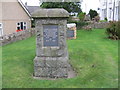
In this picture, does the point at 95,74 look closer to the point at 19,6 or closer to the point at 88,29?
the point at 88,29

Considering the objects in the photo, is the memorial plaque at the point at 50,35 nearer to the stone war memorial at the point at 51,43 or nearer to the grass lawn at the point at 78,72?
the stone war memorial at the point at 51,43

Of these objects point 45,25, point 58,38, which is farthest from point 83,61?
point 45,25

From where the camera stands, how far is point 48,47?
659 cm

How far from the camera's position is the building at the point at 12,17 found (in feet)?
67.7

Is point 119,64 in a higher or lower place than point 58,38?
lower

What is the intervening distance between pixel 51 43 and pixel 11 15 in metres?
16.7

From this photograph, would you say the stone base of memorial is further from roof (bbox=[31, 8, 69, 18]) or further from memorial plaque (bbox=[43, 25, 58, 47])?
roof (bbox=[31, 8, 69, 18])

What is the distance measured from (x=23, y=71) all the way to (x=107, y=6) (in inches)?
1298

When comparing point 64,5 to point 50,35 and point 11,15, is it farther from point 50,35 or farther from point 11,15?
point 50,35

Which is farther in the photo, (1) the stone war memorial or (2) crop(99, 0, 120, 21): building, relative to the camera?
(2) crop(99, 0, 120, 21): building

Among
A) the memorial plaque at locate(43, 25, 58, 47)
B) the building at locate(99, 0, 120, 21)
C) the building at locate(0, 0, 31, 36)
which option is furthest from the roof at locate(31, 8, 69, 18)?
the building at locate(99, 0, 120, 21)

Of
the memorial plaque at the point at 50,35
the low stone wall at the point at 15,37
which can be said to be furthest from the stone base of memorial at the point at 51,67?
the low stone wall at the point at 15,37

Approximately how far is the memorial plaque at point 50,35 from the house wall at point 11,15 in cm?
1550

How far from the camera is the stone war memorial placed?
20.9ft
